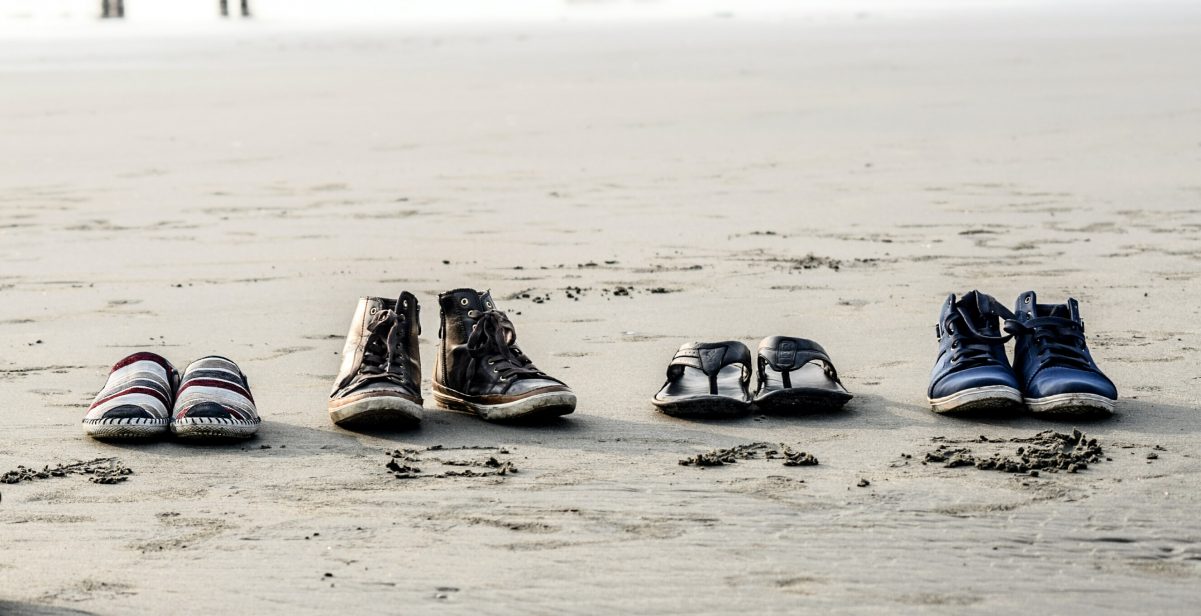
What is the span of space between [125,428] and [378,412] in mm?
720

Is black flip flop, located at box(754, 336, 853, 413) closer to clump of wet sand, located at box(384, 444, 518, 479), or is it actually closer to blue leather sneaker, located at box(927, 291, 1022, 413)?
blue leather sneaker, located at box(927, 291, 1022, 413)

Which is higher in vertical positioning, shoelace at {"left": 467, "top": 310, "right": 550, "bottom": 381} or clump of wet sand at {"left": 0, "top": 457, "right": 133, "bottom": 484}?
shoelace at {"left": 467, "top": 310, "right": 550, "bottom": 381}

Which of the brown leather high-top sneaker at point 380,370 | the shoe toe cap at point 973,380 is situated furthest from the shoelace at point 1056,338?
the brown leather high-top sneaker at point 380,370

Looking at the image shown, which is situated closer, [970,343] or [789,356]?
[970,343]

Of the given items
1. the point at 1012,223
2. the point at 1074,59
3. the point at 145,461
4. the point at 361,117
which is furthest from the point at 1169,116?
the point at 145,461

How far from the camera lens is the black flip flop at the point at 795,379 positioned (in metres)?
4.68

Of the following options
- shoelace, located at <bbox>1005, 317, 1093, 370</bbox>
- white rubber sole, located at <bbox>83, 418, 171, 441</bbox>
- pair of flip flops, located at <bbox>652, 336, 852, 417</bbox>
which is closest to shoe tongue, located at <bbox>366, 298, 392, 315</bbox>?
white rubber sole, located at <bbox>83, 418, 171, 441</bbox>

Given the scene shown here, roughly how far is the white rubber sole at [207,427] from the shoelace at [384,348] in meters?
0.43

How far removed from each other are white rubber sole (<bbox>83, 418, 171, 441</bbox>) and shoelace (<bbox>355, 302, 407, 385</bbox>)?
0.61m

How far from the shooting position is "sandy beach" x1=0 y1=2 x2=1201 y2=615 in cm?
337

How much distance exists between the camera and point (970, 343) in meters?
4.78

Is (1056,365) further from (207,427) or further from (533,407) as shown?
(207,427)

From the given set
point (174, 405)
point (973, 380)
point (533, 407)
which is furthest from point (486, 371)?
point (973, 380)

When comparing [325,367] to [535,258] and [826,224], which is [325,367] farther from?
[826,224]
